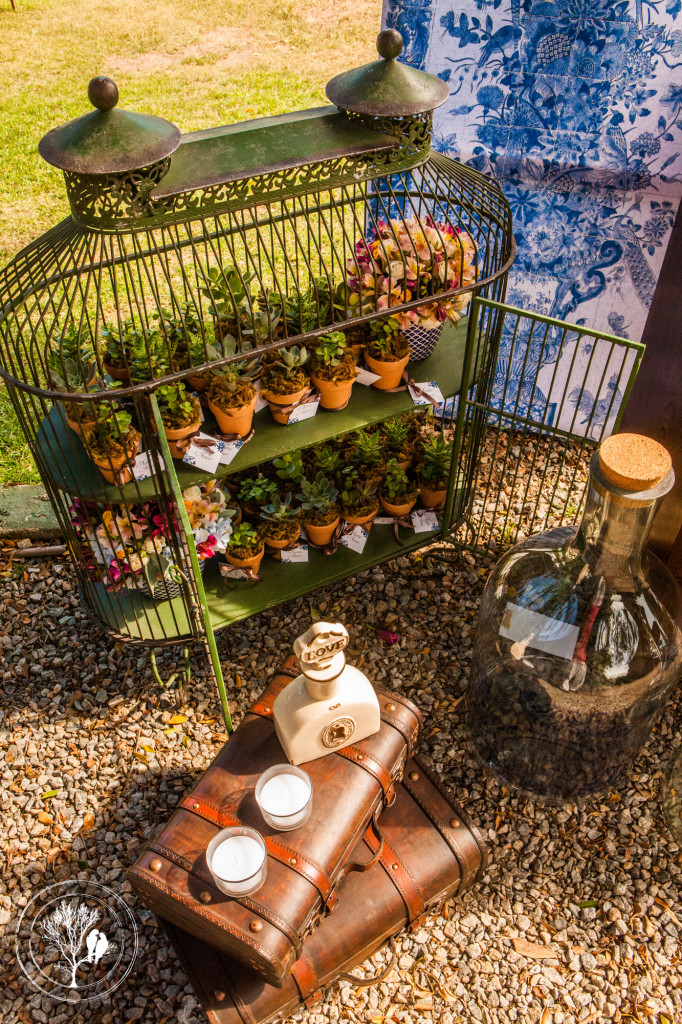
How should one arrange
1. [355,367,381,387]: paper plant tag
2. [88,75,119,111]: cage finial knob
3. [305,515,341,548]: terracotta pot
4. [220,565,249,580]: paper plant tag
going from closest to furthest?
[88,75,119,111]: cage finial knob
[355,367,381,387]: paper plant tag
[220,565,249,580]: paper plant tag
[305,515,341,548]: terracotta pot

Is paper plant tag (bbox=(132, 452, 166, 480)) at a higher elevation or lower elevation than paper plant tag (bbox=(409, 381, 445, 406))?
higher

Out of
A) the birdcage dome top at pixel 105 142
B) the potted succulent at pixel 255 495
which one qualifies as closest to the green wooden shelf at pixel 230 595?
the potted succulent at pixel 255 495

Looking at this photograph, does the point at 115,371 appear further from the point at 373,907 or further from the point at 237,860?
the point at 373,907

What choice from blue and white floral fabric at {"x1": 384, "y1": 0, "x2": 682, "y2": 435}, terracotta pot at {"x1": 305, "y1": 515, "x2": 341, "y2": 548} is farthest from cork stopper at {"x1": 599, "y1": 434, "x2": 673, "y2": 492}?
terracotta pot at {"x1": 305, "y1": 515, "x2": 341, "y2": 548}

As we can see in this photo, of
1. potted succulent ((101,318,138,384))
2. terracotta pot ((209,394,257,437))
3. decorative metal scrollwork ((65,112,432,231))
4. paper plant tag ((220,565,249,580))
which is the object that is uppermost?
decorative metal scrollwork ((65,112,432,231))

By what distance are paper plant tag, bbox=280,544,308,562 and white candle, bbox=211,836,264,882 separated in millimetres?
1711

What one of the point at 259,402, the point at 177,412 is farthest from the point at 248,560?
the point at 177,412

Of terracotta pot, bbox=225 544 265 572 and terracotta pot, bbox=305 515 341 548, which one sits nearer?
terracotta pot, bbox=225 544 265 572

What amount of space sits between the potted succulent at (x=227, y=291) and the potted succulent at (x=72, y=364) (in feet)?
1.93

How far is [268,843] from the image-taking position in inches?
120

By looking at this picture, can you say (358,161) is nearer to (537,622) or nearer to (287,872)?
(537,622)

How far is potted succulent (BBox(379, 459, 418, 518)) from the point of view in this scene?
4551 millimetres

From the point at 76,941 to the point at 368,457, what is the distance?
2665mm

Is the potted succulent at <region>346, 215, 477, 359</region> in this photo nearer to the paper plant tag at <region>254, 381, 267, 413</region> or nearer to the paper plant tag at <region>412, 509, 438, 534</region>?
the paper plant tag at <region>254, 381, 267, 413</region>
